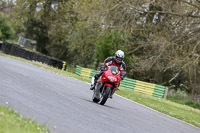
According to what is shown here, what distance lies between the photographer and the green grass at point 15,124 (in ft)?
19.0

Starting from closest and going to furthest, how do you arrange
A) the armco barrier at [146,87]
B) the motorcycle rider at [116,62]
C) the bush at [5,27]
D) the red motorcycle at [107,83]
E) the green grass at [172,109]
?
the red motorcycle at [107,83]
the motorcycle rider at [116,62]
the green grass at [172,109]
the armco barrier at [146,87]
the bush at [5,27]

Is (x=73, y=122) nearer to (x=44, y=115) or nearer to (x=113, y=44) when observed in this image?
(x=44, y=115)

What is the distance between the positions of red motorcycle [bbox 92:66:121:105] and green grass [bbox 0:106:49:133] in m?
5.98

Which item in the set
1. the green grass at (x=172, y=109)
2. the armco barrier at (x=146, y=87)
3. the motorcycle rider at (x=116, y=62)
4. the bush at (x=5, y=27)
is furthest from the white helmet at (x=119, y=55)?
the bush at (x=5, y=27)

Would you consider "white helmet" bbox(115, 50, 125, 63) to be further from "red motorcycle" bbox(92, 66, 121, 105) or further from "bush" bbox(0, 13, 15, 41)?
"bush" bbox(0, 13, 15, 41)

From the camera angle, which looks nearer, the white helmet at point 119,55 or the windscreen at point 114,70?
the white helmet at point 119,55

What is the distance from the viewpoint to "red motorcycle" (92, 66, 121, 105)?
12.9m

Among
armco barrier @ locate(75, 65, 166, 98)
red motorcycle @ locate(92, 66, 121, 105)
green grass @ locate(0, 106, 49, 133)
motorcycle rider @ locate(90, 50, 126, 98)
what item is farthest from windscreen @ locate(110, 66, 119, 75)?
armco barrier @ locate(75, 65, 166, 98)

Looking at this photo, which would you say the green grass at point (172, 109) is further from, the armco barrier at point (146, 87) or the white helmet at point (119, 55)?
the armco barrier at point (146, 87)

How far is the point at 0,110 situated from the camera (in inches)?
282

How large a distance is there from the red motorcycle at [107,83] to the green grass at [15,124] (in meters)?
5.98

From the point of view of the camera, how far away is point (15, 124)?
20.4ft

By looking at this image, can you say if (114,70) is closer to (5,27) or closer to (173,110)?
(173,110)

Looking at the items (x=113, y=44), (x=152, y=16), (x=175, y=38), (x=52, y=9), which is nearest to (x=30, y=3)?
(x=52, y=9)
